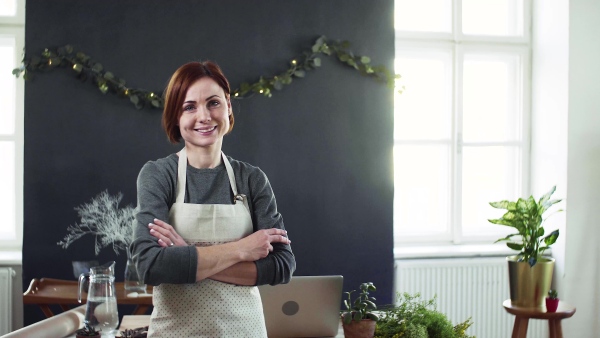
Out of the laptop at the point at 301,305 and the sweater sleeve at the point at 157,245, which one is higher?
the sweater sleeve at the point at 157,245

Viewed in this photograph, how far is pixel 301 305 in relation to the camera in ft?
8.59

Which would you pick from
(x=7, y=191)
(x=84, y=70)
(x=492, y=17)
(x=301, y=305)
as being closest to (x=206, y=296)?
(x=301, y=305)

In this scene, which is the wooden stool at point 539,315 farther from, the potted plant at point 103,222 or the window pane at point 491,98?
the potted plant at point 103,222

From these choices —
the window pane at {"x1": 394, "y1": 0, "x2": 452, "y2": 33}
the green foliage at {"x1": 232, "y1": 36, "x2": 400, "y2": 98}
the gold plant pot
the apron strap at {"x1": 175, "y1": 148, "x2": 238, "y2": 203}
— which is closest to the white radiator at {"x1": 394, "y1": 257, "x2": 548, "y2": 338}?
the gold plant pot

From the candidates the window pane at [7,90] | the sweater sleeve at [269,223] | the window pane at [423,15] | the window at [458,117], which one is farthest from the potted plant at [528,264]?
the window pane at [7,90]

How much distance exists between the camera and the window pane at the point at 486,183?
19.3ft

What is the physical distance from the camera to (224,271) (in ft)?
6.54

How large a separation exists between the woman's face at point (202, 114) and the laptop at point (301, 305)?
30.2 inches

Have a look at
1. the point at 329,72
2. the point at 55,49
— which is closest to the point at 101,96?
the point at 55,49

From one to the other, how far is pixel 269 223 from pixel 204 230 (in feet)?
0.69

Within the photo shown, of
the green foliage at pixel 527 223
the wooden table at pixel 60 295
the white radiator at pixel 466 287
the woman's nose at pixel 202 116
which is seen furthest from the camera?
the white radiator at pixel 466 287

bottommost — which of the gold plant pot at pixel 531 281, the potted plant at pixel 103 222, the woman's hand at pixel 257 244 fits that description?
the gold plant pot at pixel 531 281

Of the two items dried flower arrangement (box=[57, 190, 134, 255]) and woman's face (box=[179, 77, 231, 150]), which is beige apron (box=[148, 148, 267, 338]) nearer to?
woman's face (box=[179, 77, 231, 150])

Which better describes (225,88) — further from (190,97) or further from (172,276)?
(172,276)
